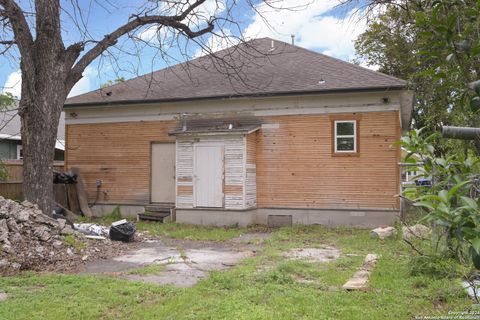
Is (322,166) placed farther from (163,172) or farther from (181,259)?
(181,259)

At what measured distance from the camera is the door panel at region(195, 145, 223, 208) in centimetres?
1452

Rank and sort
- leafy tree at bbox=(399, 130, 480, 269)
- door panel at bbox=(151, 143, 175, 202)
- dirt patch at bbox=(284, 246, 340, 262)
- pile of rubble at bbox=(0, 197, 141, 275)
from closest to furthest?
leafy tree at bbox=(399, 130, 480, 269), pile of rubble at bbox=(0, 197, 141, 275), dirt patch at bbox=(284, 246, 340, 262), door panel at bbox=(151, 143, 175, 202)

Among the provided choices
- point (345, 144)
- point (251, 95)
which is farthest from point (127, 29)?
point (345, 144)

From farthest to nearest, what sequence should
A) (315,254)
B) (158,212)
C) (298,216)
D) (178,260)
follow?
(158,212) → (298,216) → (315,254) → (178,260)

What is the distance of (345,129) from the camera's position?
46.6 feet

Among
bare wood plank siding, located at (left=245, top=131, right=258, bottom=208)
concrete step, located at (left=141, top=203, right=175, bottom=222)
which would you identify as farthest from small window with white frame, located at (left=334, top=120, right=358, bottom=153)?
concrete step, located at (left=141, top=203, right=175, bottom=222)

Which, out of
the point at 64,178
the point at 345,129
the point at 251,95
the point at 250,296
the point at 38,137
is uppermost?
the point at 251,95

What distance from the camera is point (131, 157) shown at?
16.7 m

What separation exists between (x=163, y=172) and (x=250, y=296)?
10956 millimetres

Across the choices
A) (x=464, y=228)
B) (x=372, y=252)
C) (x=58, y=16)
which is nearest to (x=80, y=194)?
(x=58, y=16)

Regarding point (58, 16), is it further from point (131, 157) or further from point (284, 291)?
point (284, 291)

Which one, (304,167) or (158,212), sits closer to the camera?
(304,167)

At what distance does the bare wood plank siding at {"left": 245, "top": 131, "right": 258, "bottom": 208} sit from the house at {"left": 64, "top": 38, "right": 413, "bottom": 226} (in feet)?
0.17

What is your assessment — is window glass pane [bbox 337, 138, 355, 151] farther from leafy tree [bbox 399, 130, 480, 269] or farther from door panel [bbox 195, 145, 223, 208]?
leafy tree [bbox 399, 130, 480, 269]
